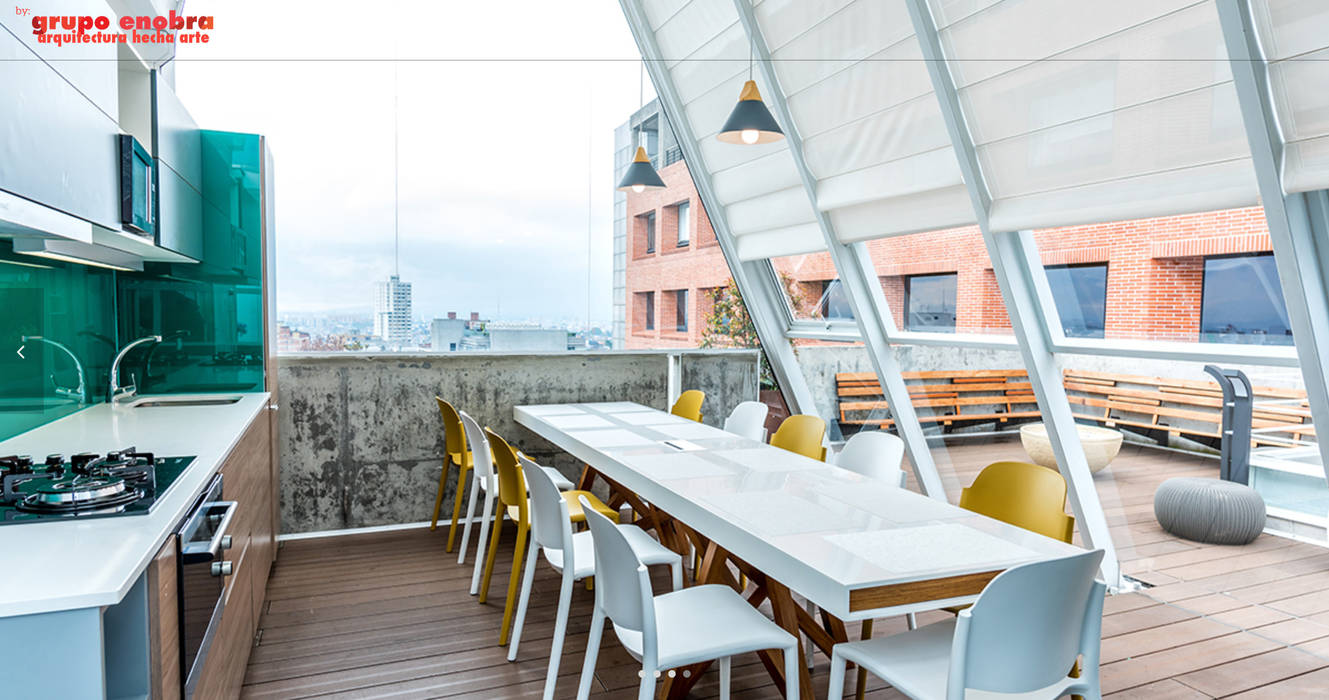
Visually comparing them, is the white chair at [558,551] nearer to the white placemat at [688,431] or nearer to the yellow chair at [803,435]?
the white placemat at [688,431]

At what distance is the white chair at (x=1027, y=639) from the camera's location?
1.84m

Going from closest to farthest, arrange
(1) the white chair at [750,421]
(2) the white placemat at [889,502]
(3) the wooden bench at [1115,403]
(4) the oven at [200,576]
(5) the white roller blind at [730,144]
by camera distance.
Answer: (4) the oven at [200,576] < (2) the white placemat at [889,502] < (3) the wooden bench at [1115,403] < (1) the white chair at [750,421] < (5) the white roller blind at [730,144]

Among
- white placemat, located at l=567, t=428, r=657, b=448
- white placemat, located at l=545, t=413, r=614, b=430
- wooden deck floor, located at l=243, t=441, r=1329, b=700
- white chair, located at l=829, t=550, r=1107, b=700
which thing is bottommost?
wooden deck floor, located at l=243, t=441, r=1329, b=700

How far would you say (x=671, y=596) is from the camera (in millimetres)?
2719

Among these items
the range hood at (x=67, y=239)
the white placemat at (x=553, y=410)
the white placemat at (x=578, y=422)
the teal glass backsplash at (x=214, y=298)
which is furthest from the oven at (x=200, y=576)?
the white placemat at (x=553, y=410)

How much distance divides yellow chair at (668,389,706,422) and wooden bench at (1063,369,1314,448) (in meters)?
2.53

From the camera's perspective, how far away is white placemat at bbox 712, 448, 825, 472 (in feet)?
11.9

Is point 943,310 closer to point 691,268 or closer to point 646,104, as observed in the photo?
point 691,268

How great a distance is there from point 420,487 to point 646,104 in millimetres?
3485

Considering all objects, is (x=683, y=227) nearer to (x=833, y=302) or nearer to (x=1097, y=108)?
(x=833, y=302)

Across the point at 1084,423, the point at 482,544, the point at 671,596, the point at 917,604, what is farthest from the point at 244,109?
the point at 1084,423

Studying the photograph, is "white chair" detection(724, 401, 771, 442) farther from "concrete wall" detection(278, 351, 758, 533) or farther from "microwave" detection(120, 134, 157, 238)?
"microwave" detection(120, 134, 157, 238)

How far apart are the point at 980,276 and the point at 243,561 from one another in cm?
390

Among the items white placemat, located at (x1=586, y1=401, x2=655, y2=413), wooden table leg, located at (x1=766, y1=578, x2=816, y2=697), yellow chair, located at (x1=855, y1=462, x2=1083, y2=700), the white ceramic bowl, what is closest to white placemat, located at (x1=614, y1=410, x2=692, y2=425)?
white placemat, located at (x1=586, y1=401, x2=655, y2=413)
